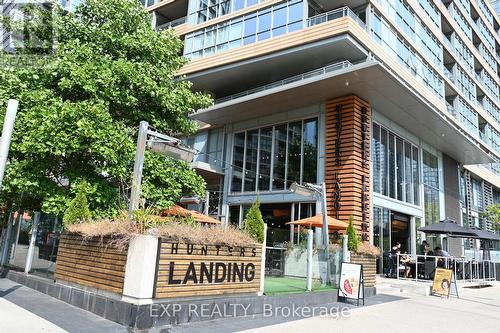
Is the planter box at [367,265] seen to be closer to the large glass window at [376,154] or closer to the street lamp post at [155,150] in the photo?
the street lamp post at [155,150]

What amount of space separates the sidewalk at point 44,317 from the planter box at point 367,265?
7.80 m

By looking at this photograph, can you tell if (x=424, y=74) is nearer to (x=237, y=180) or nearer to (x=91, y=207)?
(x=237, y=180)

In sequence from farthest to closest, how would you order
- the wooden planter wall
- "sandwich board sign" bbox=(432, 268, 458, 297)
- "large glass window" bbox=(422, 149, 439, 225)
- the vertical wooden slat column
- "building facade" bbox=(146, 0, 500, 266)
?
"large glass window" bbox=(422, 149, 439, 225), "building facade" bbox=(146, 0, 500, 266), the vertical wooden slat column, "sandwich board sign" bbox=(432, 268, 458, 297), the wooden planter wall

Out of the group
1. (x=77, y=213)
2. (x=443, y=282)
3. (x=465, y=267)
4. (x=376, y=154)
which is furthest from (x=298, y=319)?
(x=465, y=267)

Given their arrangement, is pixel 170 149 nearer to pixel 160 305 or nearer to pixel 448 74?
pixel 160 305

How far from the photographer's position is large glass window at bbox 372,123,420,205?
20688mm

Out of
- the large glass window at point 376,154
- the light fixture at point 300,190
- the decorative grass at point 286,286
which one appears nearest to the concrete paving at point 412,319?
the decorative grass at point 286,286

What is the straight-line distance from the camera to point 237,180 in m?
23.1

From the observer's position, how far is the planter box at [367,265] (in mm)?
12680

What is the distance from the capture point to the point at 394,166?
22141 mm

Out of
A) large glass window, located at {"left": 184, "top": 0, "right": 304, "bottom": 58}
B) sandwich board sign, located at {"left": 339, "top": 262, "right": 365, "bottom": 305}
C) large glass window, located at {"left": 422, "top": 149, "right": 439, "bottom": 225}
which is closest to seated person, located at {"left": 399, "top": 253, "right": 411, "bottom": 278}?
sandwich board sign, located at {"left": 339, "top": 262, "right": 365, "bottom": 305}

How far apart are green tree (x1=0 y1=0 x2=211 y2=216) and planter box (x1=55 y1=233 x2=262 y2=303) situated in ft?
8.27

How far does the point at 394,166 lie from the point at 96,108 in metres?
16.0

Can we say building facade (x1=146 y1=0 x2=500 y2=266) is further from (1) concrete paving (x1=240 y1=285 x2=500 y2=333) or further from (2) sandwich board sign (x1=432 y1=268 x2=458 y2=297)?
(1) concrete paving (x1=240 y1=285 x2=500 y2=333)
